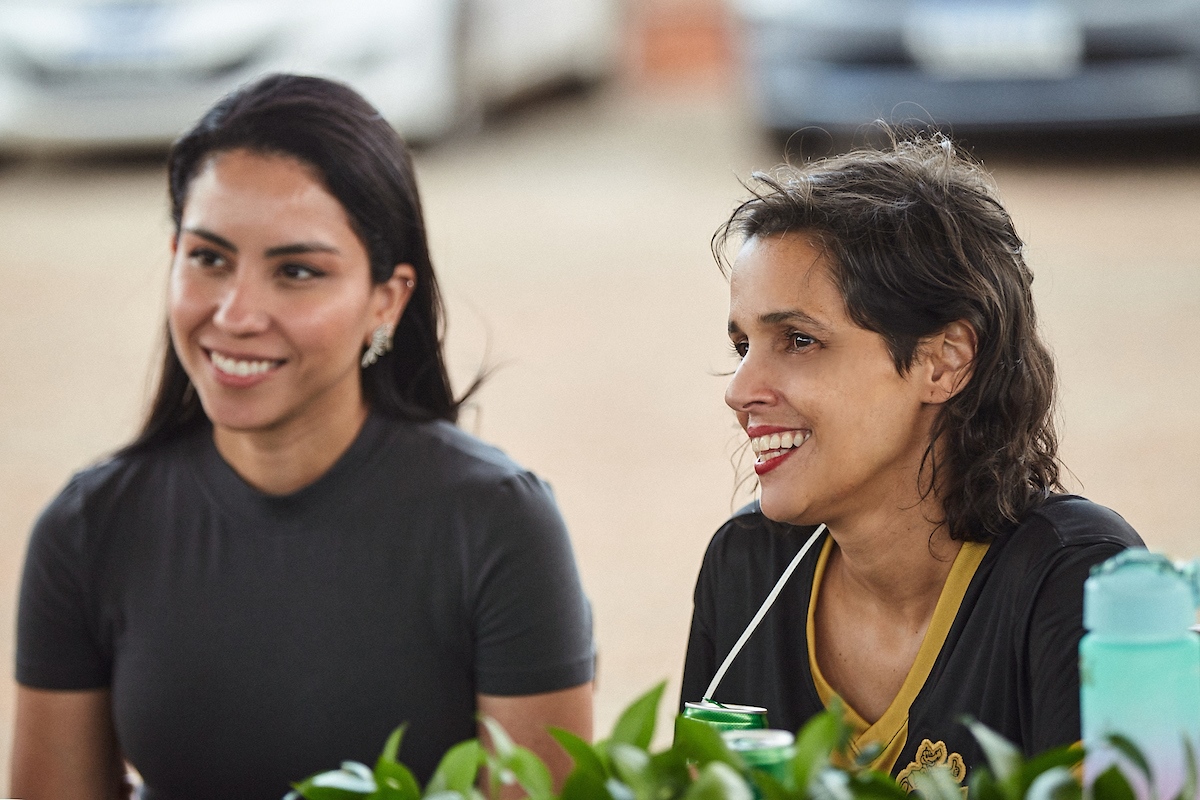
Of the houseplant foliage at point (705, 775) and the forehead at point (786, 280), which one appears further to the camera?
the forehead at point (786, 280)

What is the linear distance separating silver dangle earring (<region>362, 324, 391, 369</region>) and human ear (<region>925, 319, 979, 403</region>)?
0.75 metres

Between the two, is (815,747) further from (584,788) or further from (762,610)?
(762,610)

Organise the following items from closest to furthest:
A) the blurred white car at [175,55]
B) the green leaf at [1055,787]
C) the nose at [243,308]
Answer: the green leaf at [1055,787], the nose at [243,308], the blurred white car at [175,55]

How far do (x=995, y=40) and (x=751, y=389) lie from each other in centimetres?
584

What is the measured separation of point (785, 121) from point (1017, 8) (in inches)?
44.6

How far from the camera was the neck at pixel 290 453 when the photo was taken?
2.13 metres

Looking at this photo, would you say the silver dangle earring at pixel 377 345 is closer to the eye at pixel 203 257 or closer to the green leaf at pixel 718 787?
the eye at pixel 203 257

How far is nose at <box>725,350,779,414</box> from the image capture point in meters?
1.71

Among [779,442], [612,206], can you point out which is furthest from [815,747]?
[612,206]

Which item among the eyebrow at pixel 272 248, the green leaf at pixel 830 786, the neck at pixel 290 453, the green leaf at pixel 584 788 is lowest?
the green leaf at pixel 584 788

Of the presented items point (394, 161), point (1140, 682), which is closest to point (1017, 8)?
point (394, 161)

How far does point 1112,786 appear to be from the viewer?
3.53ft

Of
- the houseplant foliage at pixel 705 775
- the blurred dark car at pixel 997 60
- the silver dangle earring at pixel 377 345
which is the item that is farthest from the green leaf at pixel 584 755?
the blurred dark car at pixel 997 60

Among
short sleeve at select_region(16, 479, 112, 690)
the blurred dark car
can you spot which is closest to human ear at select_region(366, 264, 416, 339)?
short sleeve at select_region(16, 479, 112, 690)
